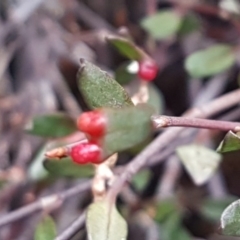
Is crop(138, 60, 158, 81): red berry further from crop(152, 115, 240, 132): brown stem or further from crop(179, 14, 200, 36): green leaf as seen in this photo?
crop(179, 14, 200, 36): green leaf

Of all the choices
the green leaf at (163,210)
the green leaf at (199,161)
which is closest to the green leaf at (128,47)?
the green leaf at (199,161)

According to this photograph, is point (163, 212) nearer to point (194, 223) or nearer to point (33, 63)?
point (194, 223)

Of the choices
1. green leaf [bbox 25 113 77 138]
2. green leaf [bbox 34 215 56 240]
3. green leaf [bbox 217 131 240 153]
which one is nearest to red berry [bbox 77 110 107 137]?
green leaf [bbox 217 131 240 153]

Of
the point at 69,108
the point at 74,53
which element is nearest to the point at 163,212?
the point at 69,108

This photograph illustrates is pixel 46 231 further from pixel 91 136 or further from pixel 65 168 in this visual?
pixel 91 136

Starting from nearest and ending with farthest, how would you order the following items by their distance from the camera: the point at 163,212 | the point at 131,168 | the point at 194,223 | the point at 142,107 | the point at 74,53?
the point at 142,107 < the point at 131,168 < the point at 163,212 < the point at 194,223 < the point at 74,53

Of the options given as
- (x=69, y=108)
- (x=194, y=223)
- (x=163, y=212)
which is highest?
(x=69, y=108)
